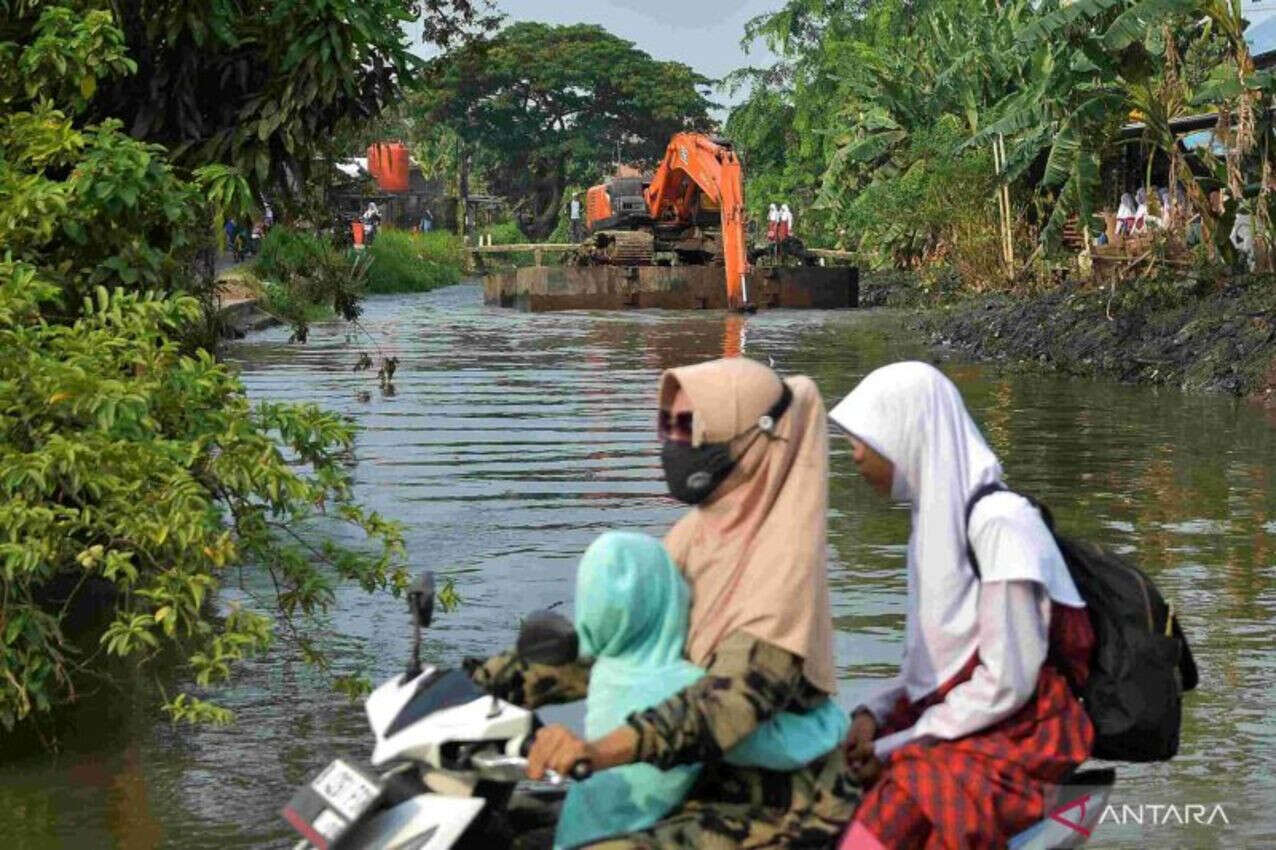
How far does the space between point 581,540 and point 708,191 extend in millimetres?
32312

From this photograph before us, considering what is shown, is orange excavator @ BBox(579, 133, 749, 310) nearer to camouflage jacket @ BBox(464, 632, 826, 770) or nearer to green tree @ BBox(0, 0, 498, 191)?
green tree @ BBox(0, 0, 498, 191)

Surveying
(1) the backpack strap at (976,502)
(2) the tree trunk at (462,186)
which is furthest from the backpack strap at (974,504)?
(2) the tree trunk at (462,186)

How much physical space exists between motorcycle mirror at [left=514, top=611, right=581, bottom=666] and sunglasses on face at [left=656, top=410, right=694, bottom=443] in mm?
480

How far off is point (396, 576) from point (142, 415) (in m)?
1.16

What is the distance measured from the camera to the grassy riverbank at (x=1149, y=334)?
22938mm

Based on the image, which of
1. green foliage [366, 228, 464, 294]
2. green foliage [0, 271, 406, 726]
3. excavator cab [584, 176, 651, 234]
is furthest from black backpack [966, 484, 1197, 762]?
excavator cab [584, 176, 651, 234]

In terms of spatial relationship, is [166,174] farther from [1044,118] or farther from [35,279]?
[1044,118]

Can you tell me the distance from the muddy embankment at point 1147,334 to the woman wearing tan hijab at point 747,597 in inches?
700

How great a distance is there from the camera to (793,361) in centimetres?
2784

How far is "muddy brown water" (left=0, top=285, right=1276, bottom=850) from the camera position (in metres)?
7.26

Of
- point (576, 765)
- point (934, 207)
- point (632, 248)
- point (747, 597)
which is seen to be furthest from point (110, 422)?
point (632, 248)

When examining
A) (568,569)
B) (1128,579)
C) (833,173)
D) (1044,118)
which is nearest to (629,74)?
(833,173)

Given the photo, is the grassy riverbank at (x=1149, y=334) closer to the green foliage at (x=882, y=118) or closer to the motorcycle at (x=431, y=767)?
the green foliage at (x=882, y=118)

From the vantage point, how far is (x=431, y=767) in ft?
12.5
